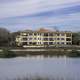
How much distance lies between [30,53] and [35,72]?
6.75m

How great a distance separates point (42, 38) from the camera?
49.6ft

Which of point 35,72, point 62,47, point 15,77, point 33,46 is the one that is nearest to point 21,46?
point 33,46

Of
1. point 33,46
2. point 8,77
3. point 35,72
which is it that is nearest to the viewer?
point 8,77

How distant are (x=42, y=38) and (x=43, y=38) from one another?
0.21 meters

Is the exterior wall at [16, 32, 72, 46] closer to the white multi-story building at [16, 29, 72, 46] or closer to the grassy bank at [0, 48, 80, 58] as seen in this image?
the white multi-story building at [16, 29, 72, 46]

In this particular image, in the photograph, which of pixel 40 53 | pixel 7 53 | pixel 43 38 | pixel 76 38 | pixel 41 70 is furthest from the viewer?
pixel 40 53

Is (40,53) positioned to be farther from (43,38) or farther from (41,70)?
(41,70)

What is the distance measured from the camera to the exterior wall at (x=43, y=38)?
14673 millimetres

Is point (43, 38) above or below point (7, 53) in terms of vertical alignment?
above

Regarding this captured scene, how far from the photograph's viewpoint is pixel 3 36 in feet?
49.6

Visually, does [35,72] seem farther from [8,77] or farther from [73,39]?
[73,39]

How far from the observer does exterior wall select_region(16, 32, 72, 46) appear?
14.7 m

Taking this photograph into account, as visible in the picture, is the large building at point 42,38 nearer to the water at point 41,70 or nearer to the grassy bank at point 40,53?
the grassy bank at point 40,53

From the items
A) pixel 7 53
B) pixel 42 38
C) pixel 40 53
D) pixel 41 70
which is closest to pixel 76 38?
pixel 42 38
